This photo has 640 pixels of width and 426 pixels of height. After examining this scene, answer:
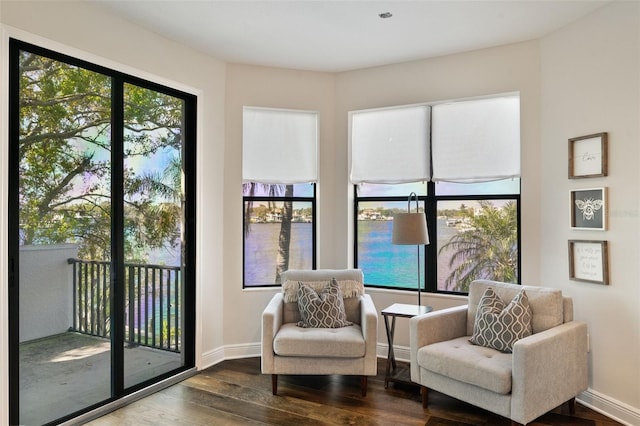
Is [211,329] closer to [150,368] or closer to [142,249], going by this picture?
[150,368]

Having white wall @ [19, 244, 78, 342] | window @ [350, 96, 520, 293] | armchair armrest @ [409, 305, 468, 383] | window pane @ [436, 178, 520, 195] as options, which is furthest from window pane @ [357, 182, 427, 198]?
white wall @ [19, 244, 78, 342]

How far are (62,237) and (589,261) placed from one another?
11.9 feet

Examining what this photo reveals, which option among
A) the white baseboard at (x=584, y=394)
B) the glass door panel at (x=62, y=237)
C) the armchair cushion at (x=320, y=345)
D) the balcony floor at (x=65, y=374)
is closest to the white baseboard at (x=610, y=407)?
the white baseboard at (x=584, y=394)

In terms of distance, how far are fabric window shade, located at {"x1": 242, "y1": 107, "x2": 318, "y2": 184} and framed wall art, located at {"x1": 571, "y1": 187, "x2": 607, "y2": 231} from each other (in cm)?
228

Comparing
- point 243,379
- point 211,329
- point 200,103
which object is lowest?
point 243,379

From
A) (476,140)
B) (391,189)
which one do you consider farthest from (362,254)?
(476,140)

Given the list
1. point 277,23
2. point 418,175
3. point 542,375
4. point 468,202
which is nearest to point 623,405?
point 542,375

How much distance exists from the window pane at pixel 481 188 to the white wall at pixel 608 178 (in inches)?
14.3

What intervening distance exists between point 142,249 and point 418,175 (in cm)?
A: 249

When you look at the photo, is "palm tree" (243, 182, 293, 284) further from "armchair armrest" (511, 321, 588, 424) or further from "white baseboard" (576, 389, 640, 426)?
"white baseboard" (576, 389, 640, 426)

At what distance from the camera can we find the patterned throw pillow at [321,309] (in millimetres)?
3537

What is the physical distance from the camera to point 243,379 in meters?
3.65

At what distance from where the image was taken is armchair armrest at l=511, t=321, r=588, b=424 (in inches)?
101

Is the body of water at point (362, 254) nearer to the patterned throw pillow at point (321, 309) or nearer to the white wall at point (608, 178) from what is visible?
the patterned throw pillow at point (321, 309)
